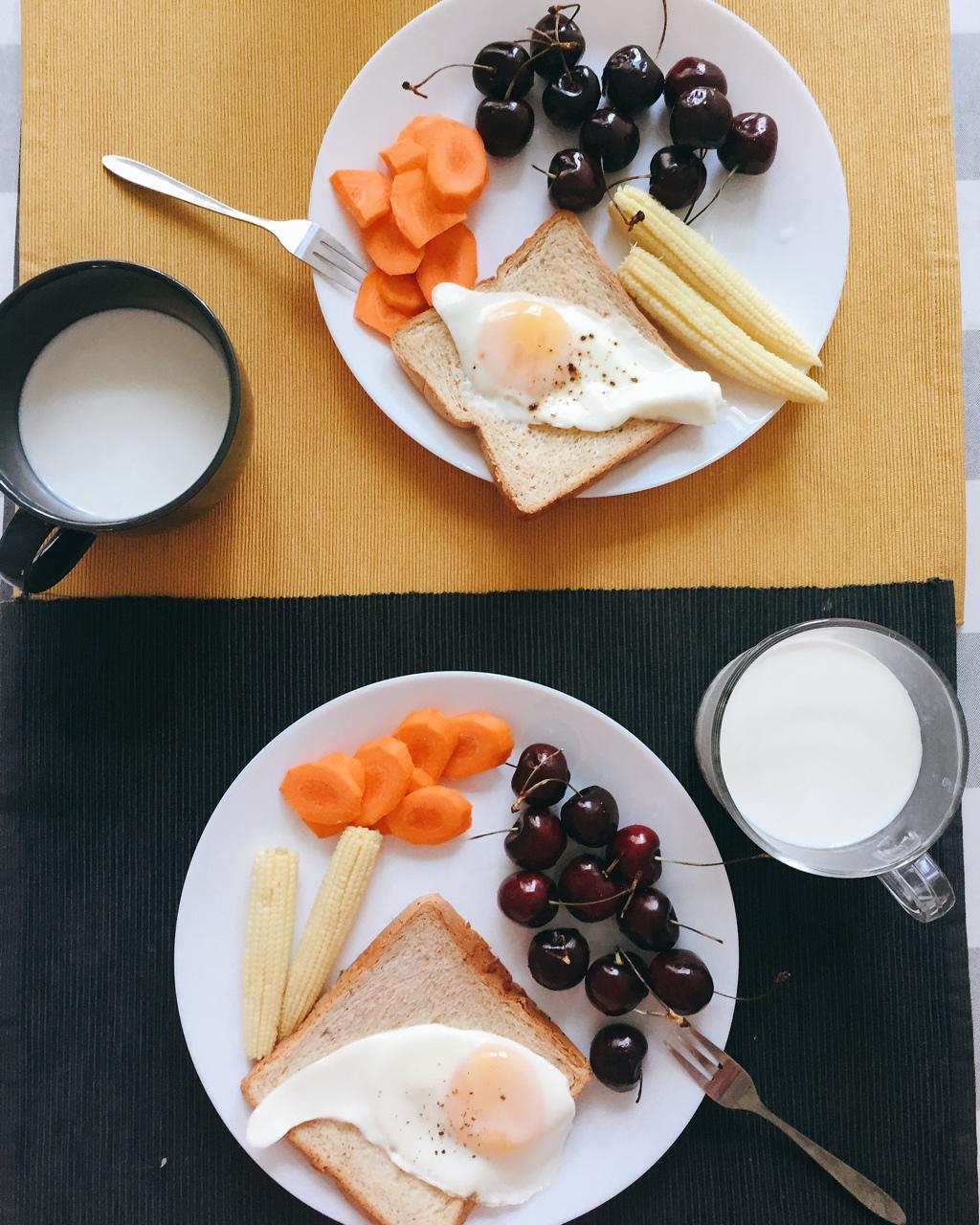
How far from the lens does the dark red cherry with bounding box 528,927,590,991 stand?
1379 millimetres

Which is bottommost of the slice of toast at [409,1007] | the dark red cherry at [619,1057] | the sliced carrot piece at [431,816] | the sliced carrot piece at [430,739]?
the dark red cherry at [619,1057]

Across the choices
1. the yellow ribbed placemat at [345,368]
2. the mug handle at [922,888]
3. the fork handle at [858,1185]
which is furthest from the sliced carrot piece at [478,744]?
the fork handle at [858,1185]

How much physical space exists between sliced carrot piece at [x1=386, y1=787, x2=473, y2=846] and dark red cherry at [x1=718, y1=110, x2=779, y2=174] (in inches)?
40.3

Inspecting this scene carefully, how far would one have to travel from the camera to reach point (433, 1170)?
140 centimetres

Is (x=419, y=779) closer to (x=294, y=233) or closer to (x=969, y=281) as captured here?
(x=294, y=233)

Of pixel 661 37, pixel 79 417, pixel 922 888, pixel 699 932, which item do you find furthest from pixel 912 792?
pixel 79 417

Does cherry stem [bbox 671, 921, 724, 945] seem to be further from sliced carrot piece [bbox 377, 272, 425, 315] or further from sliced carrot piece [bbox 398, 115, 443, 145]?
sliced carrot piece [bbox 398, 115, 443, 145]

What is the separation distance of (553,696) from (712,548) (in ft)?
1.22

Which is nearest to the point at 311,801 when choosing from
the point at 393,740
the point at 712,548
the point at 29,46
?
the point at 393,740

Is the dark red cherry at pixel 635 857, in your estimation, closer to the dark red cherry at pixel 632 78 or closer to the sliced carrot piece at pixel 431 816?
the sliced carrot piece at pixel 431 816

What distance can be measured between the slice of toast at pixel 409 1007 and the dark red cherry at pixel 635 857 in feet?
0.76

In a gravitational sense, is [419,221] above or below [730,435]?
above

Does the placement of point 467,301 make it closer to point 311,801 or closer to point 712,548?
point 712,548

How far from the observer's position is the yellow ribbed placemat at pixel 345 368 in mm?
1559
